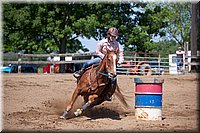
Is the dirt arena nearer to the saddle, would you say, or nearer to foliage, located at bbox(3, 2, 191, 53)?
the saddle

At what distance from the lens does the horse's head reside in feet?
24.3

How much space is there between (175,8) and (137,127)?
3508cm

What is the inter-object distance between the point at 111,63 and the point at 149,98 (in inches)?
42.5

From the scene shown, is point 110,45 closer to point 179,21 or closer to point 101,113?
point 101,113

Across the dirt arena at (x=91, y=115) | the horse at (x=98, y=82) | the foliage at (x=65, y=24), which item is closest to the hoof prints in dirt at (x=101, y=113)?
the dirt arena at (x=91, y=115)

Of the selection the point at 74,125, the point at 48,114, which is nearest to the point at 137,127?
the point at 74,125

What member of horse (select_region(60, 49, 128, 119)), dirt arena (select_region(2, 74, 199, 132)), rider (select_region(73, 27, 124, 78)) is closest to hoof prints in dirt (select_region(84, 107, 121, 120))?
dirt arena (select_region(2, 74, 199, 132))

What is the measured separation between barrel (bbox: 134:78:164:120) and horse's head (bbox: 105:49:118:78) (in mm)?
717

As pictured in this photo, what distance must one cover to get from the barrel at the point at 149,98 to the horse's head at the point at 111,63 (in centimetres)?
72

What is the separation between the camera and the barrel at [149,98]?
25.8 feet

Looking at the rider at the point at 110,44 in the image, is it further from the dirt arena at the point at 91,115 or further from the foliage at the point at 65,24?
the foliage at the point at 65,24

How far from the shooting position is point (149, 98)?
788 centimetres

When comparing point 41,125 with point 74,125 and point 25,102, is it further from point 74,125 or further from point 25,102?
point 25,102

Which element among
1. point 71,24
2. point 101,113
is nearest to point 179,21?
point 71,24
